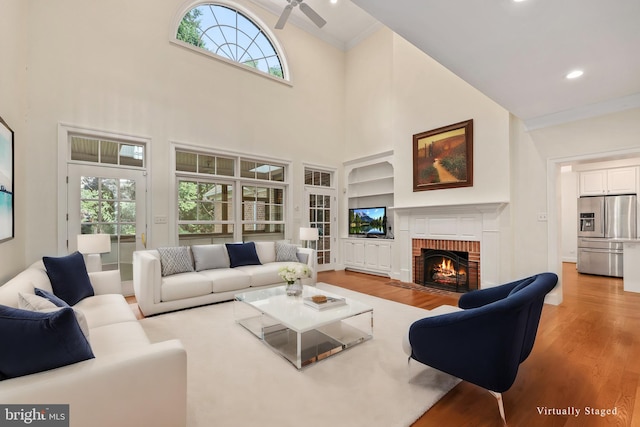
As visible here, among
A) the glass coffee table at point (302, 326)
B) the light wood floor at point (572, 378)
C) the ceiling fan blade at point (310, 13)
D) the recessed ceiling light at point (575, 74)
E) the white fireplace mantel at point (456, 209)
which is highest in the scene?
the ceiling fan blade at point (310, 13)

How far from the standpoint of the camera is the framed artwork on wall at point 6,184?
2.71 meters

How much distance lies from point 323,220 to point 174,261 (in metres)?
3.62

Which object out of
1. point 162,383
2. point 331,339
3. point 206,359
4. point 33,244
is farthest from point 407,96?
point 33,244

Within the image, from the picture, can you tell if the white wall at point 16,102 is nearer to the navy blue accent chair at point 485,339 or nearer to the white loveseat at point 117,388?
the white loveseat at point 117,388

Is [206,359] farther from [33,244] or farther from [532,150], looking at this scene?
[532,150]

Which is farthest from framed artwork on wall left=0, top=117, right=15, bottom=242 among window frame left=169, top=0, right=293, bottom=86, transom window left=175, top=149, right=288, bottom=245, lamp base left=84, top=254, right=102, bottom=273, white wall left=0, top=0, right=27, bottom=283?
window frame left=169, top=0, right=293, bottom=86

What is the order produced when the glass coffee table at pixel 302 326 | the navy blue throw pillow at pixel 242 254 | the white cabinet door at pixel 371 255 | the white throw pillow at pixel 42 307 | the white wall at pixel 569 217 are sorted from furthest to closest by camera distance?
the white wall at pixel 569 217, the white cabinet door at pixel 371 255, the navy blue throw pillow at pixel 242 254, the glass coffee table at pixel 302 326, the white throw pillow at pixel 42 307

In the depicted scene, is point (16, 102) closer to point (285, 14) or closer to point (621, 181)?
point (285, 14)

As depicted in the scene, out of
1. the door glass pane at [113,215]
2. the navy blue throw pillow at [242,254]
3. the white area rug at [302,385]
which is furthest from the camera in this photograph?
the navy blue throw pillow at [242,254]

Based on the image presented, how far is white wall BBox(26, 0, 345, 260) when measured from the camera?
13.1 ft

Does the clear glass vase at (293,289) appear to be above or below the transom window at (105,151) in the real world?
below

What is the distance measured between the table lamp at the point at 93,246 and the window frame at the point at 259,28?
3528 mm

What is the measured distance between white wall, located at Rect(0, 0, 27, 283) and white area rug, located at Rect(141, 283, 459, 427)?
1798mm

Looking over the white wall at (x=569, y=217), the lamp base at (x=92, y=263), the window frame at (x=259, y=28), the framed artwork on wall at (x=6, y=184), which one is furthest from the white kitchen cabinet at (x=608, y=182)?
the framed artwork on wall at (x=6, y=184)
